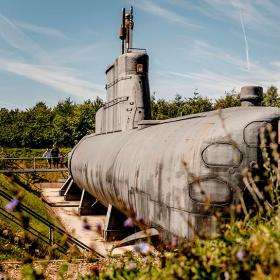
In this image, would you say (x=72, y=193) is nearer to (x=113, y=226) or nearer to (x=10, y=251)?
(x=113, y=226)

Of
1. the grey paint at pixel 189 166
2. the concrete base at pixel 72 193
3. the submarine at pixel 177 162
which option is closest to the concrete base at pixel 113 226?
the submarine at pixel 177 162

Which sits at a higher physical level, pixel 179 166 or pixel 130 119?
pixel 130 119

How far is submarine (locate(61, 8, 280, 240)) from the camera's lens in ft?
27.2

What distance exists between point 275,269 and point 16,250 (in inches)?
401

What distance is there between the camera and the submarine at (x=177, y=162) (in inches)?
326

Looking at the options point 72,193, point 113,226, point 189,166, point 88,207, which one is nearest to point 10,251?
point 113,226

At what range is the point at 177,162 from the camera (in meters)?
9.15

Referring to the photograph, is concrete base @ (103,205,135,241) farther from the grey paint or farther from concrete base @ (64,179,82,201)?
concrete base @ (64,179,82,201)

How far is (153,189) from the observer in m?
10.2

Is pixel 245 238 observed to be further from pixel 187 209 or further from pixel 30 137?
pixel 30 137

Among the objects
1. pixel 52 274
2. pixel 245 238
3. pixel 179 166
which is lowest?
pixel 52 274

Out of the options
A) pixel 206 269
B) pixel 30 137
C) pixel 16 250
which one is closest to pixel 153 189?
pixel 16 250

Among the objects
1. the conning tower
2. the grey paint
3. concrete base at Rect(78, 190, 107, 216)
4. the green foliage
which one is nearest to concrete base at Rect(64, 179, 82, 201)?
concrete base at Rect(78, 190, 107, 216)

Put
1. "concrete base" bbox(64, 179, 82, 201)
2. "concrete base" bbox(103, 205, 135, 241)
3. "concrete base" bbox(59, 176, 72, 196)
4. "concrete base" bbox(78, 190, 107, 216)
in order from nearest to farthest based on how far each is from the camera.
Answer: "concrete base" bbox(103, 205, 135, 241) < "concrete base" bbox(78, 190, 107, 216) < "concrete base" bbox(64, 179, 82, 201) < "concrete base" bbox(59, 176, 72, 196)
